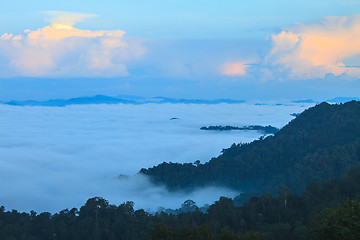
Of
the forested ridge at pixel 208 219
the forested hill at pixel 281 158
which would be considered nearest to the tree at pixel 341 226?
the forested ridge at pixel 208 219

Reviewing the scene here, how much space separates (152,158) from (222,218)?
54400 millimetres

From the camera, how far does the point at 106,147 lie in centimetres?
9300

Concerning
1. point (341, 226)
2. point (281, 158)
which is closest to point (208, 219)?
point (341, 226)

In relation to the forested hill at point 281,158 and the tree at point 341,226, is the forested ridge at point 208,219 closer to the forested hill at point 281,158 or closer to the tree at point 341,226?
the tree at point 341,226

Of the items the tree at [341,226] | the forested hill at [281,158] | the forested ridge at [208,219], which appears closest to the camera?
the tree at [341,226]

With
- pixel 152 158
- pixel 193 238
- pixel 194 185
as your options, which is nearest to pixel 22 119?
pixel 152 158

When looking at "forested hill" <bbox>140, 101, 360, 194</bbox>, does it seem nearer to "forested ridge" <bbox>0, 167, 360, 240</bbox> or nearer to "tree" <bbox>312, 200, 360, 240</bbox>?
"forested ridge" <bbox>0, 167, 360, 240</bbox>

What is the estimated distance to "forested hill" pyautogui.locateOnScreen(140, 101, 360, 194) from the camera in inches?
A: 1737

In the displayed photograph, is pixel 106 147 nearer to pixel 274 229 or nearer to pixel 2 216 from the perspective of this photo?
pixel 2 216

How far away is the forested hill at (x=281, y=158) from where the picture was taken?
44.1 meters

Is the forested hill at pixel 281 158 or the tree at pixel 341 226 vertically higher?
the forested hill at pixel 281 158

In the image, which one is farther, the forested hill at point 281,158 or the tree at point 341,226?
the forested hill at point 281,158

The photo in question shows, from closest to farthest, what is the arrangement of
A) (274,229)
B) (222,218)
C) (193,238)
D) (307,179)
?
(193,238)
(274,229)
(222,218)
(307,179)

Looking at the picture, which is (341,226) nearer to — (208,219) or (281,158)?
(208,219)
